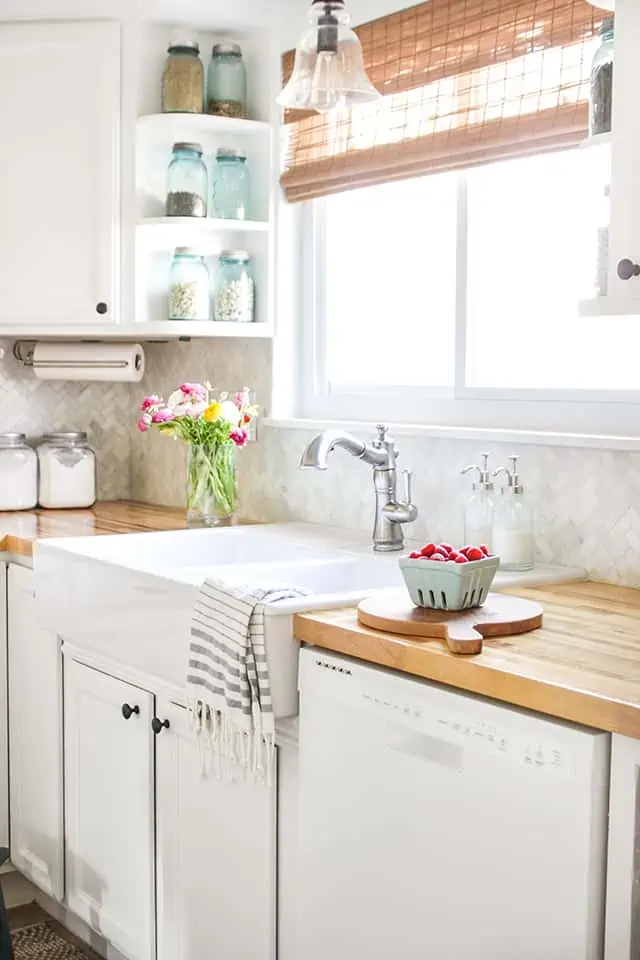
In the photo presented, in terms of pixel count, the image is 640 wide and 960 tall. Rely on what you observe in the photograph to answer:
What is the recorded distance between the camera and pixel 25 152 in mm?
3338

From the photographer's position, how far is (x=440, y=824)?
1765mm

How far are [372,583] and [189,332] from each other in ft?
3.23

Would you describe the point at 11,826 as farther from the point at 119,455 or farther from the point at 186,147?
the point at 186,147

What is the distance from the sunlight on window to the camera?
2.96 m

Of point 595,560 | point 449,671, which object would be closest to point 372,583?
point 595,560

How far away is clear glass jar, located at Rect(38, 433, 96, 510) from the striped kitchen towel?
158 centimetres

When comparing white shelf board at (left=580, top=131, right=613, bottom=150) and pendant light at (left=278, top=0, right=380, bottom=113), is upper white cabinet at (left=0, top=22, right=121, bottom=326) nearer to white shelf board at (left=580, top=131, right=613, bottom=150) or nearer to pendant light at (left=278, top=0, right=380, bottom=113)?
pendant light at (left=278, top=0, right=380, bottom=113)

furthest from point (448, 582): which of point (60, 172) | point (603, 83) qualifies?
point (60, 172)

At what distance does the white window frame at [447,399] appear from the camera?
2.55 m

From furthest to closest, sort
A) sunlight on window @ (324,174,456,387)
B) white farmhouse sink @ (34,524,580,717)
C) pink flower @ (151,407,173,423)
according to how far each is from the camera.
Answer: pink flower @ (151,407,173,423)
sunlight on window @ (324,174,456,387)
white farmhouse sink @ (34,524,580,717)

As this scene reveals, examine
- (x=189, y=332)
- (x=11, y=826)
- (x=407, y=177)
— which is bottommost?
(x=11, y=826)

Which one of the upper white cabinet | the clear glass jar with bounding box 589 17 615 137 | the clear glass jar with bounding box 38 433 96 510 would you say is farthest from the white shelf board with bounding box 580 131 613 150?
the clear glass jar with bounding box 38 433 96 510

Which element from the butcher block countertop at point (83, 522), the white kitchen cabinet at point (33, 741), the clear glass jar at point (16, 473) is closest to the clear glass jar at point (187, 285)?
the butcher block countertop at point (83, 522)

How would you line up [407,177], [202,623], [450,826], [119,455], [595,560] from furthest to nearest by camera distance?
[119,455] < [407,177] < [595,560] < [202,623] < [450,826]
